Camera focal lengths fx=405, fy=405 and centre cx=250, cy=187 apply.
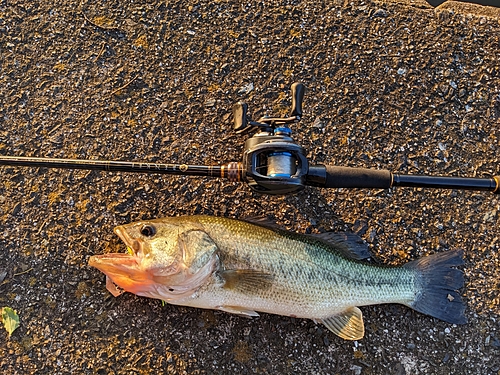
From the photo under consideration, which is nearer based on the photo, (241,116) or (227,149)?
(241,116)

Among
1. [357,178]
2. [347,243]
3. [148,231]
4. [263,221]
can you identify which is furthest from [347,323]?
[148,231]

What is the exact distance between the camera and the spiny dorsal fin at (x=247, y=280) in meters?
2.27

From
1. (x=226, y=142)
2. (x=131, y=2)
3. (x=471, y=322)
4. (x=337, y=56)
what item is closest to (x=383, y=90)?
(x=337, y=56)

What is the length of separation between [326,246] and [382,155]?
0.83m

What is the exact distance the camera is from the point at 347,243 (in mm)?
2564

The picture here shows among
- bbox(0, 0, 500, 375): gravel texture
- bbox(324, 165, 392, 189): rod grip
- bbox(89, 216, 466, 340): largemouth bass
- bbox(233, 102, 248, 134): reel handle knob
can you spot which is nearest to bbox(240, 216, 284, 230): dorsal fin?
bbox(89, 216, 466, 340): largemouth bass

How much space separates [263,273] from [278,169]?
64cm

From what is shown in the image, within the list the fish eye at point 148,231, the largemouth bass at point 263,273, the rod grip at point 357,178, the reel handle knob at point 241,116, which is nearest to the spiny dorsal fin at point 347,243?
the largemouth bass at point 263,273

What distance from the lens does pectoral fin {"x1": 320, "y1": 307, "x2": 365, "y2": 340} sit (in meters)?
2.47

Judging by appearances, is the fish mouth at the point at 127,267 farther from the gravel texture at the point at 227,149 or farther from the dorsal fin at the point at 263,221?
the dorsal fin at the point at 263,221

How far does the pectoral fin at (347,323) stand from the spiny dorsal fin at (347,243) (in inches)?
13.1

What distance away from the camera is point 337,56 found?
294 cm

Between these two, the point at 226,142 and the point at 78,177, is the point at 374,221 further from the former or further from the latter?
the point at 78,177

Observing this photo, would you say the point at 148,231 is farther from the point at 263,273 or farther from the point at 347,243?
the point at 347,243
